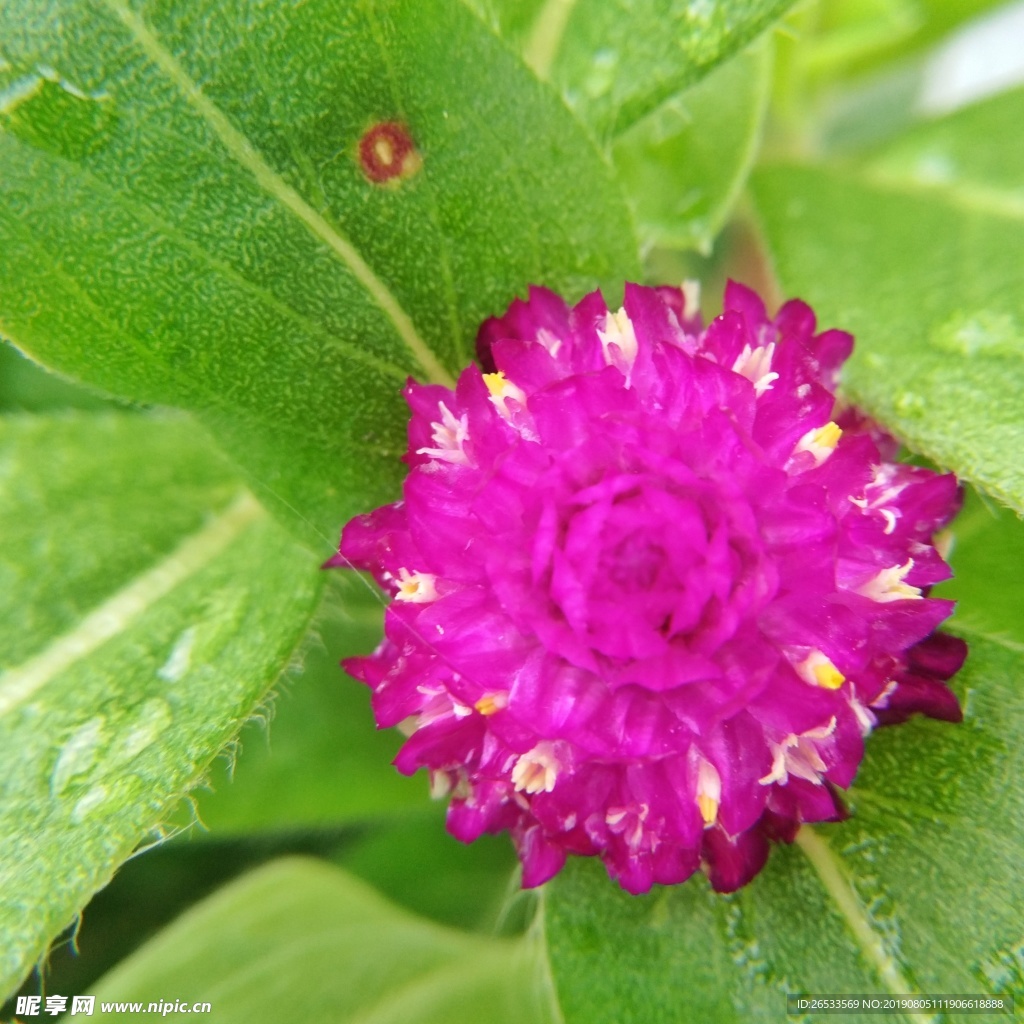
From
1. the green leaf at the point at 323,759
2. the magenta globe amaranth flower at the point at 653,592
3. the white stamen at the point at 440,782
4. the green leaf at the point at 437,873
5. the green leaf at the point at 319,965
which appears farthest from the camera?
the green leaf at the point at 437,873

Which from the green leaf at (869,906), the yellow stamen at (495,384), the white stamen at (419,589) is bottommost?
the green leaf at (869,906)

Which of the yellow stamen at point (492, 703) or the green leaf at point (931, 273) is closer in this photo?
the yellow stamen at point (492, 703)

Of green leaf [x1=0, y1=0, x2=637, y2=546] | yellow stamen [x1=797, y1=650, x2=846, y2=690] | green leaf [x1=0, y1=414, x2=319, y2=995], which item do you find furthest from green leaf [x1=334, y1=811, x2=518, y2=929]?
yellow stamen [x1=797, y1=650, x2=846, y2=690]

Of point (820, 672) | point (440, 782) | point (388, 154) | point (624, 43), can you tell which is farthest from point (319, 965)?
point (624, 43)

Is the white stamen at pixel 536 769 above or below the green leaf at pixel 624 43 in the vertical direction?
below

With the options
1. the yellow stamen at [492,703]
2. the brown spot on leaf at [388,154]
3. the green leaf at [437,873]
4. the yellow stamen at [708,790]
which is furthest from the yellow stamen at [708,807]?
the green leaf at [437,873]

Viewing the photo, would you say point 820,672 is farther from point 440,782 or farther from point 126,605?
point 126,605

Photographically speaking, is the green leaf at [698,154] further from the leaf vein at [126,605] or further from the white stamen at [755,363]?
the leaf vein at [126,605]

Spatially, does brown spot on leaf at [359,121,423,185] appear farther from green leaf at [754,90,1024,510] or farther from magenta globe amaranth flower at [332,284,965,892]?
green leaf at [754,90,1024,510]
